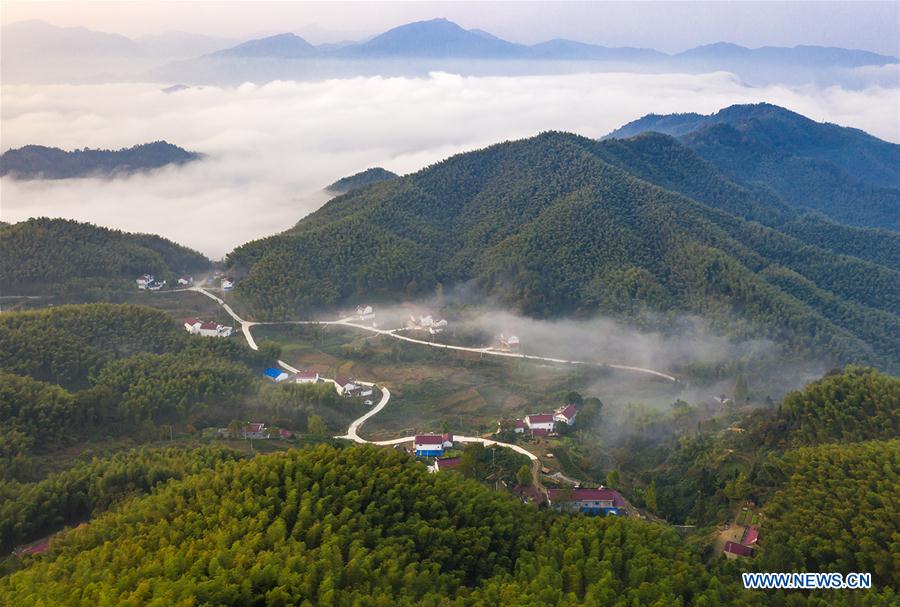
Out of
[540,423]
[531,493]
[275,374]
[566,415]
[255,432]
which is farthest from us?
[275,374]

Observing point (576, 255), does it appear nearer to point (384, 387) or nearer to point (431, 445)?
Answer: point (384, 387)

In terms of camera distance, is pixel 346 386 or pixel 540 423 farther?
pixel 346 386

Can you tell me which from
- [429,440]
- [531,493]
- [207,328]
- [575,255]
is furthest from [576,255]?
[531,493]

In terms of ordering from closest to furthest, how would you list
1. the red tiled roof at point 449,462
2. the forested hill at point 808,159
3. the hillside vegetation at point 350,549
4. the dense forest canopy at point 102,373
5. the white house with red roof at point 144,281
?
the hillside vegetation at point 350,549, the red tiled roof at point 449,462, the dense forest canopy at point 102,373, the white house with red roof at point 144,281, the forested hill at point 808,159

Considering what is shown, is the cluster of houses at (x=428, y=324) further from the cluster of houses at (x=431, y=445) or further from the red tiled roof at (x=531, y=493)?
the red tiled roof at (x=531, y=493)

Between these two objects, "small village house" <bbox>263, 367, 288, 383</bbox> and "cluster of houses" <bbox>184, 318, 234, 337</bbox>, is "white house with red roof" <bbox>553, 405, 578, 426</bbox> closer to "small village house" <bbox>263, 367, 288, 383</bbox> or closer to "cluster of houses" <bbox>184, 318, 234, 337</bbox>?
"small village house" <bbox>263, 367, 288, 383</bbox>

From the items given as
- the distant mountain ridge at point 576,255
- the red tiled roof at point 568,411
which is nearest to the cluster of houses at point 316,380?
the distant mountain ridge at point 576,255

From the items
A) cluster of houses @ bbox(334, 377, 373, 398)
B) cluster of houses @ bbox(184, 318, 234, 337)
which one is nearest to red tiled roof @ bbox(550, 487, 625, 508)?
cluster of houses @ bbox(334, 377, 373, 398)
